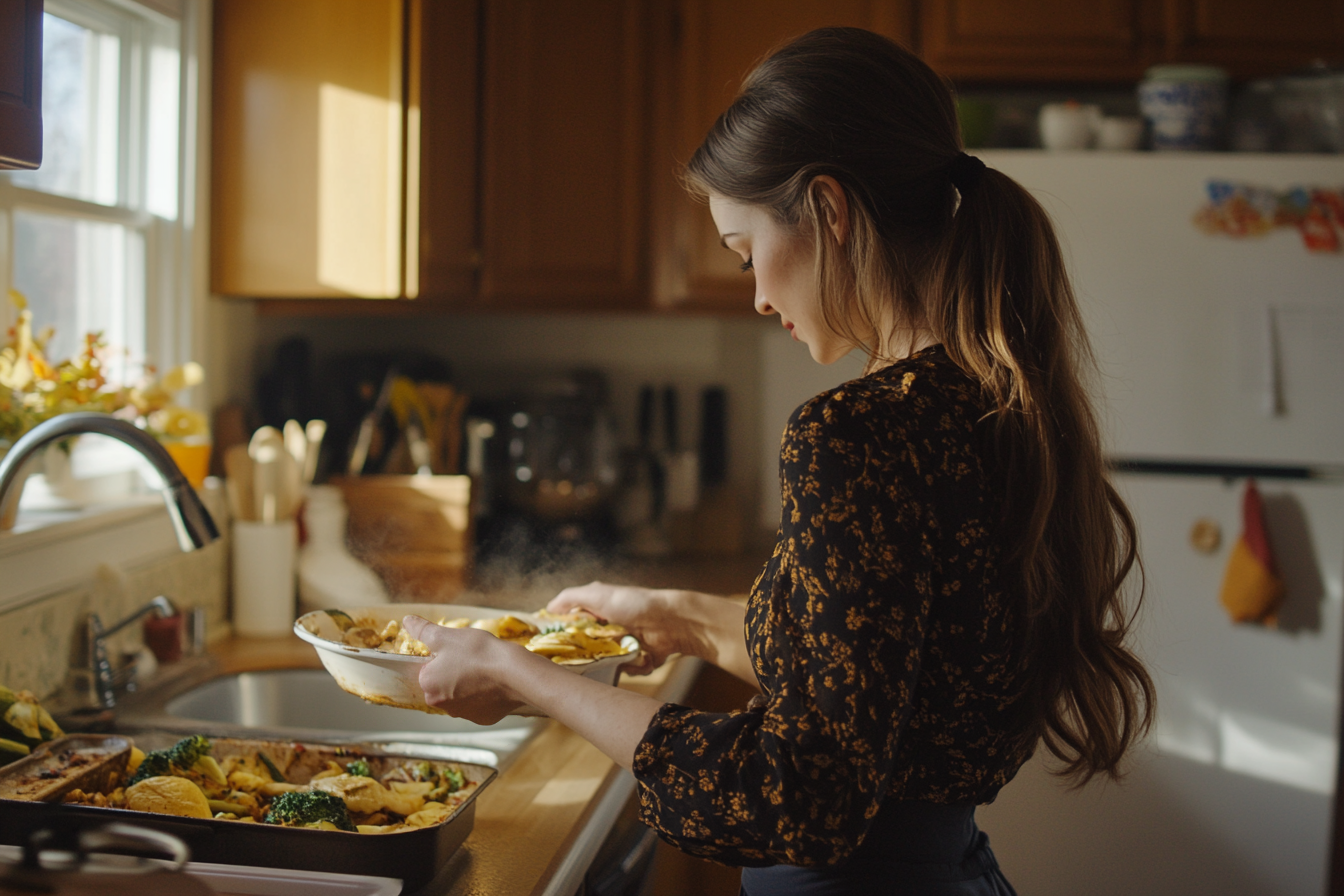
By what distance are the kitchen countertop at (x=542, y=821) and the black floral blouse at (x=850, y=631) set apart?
314mm

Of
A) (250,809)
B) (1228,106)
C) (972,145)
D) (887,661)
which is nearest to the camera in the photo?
(887,661)

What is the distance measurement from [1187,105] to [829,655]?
2.05 meters

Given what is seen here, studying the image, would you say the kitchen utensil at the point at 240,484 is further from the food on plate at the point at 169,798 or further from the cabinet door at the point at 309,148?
the food on plate at the point at 169,798

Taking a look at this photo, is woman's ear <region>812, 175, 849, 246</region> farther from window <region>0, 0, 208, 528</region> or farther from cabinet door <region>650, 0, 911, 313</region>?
cabinet door <region>650, 0, 911, 313</region>

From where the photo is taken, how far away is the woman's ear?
2.93ft

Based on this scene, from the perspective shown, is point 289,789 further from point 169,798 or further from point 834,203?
point 834,203

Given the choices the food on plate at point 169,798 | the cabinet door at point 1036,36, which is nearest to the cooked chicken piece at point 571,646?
the food on plate at point 169,798

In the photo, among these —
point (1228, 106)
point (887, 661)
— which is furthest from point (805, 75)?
point (1228, 106)

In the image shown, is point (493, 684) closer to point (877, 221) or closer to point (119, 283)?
point (877, 221)

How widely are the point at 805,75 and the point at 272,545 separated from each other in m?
1.46

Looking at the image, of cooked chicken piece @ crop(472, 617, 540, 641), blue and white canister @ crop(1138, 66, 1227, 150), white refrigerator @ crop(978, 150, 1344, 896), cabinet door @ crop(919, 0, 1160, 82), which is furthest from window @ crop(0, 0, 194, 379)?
blue and white canister @ crop(1138, 66, 1227, 150)

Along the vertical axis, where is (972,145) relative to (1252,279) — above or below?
above

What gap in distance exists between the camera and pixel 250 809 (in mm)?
1112

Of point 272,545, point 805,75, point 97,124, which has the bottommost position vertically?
point 272,545
